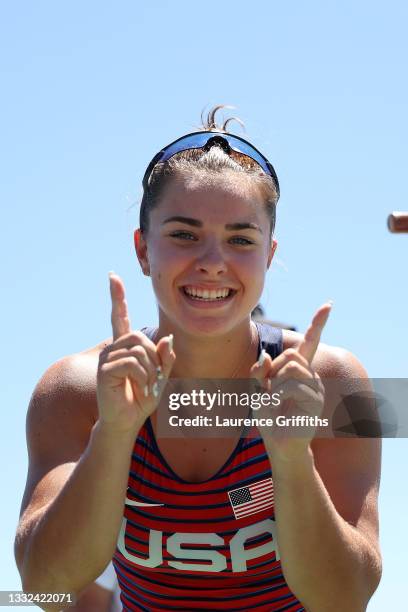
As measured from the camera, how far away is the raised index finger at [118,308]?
15.1ft

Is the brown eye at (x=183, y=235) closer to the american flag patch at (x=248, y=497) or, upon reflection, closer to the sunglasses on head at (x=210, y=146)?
the sunglasses on head at (x=210, y=146)

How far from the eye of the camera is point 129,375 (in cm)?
443

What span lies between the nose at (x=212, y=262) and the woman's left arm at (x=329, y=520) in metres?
0.83

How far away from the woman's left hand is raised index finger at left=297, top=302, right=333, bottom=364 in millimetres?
55

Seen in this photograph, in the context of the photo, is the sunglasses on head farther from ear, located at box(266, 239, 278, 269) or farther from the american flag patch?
the american flag patch

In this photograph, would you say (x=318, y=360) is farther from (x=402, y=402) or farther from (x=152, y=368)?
(x=152, y=368)

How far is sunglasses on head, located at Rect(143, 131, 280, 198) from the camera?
561 centimetres

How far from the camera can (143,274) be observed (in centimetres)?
566

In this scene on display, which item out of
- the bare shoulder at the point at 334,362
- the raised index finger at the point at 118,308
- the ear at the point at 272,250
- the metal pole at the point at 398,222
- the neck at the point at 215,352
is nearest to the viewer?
the metal pole at the point at 398,222

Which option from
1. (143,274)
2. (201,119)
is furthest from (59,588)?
(201,119)

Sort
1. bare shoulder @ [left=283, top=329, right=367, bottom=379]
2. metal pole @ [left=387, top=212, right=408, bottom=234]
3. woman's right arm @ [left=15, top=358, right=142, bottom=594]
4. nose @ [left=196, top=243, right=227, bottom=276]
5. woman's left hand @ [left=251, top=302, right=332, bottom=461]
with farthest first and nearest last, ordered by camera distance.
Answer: bare shoulder @ [left=283, top=329, right=367, bottom=379], nose @ [left=196, top=243, right=227, bottom=276], woman's right arm @ [left=15, top=358, right=142, bottom=594], woman's left hand @ [left=251, top=302, right=332, bottom=461], metal pole @ [left=387, top=212, right=408, bottom=234]

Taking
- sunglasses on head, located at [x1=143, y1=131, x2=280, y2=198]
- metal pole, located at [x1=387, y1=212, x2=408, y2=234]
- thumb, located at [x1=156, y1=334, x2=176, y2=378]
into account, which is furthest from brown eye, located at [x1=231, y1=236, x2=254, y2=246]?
metal pole, located at [x1=387, y1=212, x2=408, y2=234]

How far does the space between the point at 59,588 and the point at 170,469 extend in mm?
736

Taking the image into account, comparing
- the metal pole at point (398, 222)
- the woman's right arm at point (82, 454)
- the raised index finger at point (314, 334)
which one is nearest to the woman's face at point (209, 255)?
the woman's right arm at point (82, 454)
